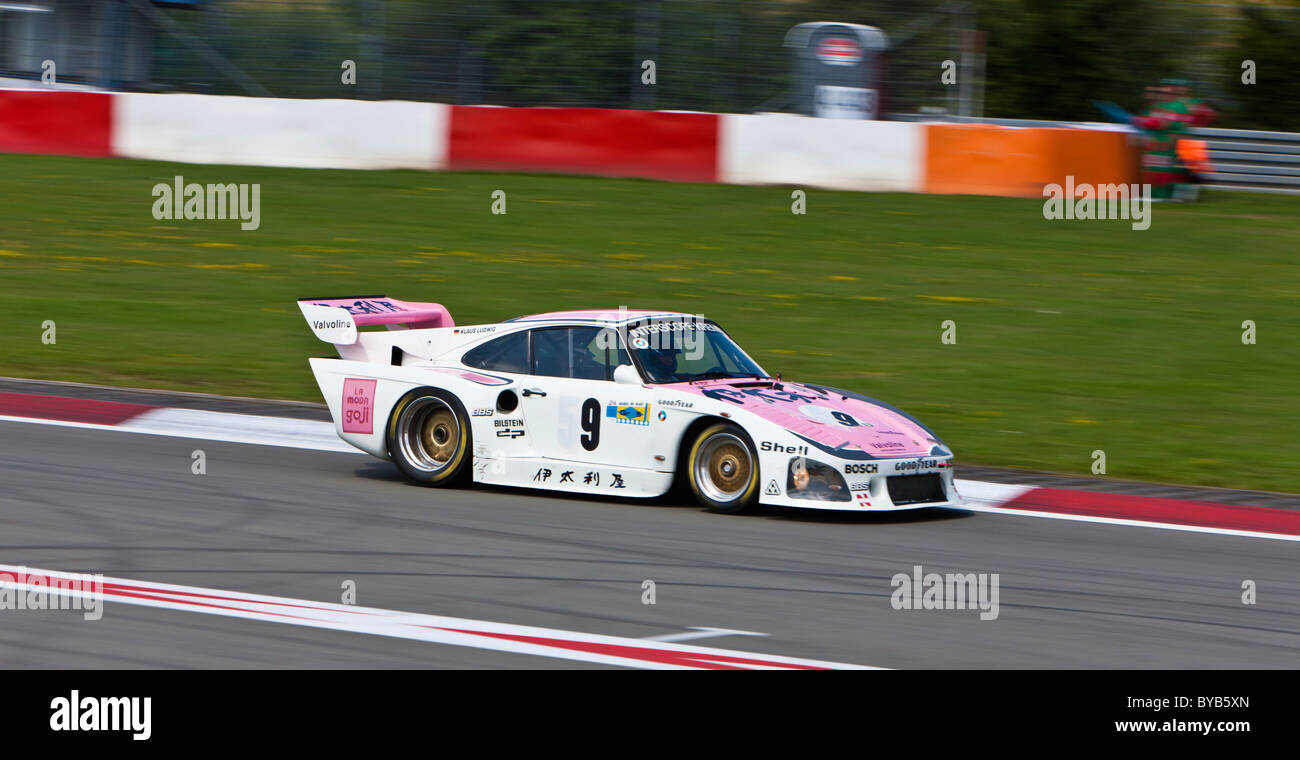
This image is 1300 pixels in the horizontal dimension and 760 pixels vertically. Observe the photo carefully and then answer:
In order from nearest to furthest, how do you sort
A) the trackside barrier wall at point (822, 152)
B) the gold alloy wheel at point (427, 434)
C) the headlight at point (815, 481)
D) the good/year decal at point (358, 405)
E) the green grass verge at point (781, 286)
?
the headlight at point (815, 481)
the gold alloy wheel at point (427, 434)
the good/year decal at point (358, 405)
the green grass verge at point (781, 286)
the trackside barrier wall at point (822, 152)

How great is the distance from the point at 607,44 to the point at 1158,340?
33.7ft

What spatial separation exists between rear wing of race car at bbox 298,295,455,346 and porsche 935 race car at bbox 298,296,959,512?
0.01 metres

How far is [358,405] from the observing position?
32.8ft

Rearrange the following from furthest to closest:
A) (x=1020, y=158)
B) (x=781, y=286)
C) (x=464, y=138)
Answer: (x=464, y=138) → (x=1020, y=158) → (x=781, y=286)

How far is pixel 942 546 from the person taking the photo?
845cm

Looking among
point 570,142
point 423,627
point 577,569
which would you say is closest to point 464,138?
point 570,142

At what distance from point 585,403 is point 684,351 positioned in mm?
717

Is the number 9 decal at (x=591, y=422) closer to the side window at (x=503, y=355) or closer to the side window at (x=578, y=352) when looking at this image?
the side window at (x=578, y=352)

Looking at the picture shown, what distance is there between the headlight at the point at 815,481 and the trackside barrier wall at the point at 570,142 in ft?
38.7

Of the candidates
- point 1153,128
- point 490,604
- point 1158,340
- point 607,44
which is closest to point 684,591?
point 490,604

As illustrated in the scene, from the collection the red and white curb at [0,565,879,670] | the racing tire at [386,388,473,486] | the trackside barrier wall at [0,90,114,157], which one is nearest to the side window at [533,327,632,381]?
the racing tire at [386,388,473,486]

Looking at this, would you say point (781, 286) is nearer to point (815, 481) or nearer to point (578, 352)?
point (578, 352)

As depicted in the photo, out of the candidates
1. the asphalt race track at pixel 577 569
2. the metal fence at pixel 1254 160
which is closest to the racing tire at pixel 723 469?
the asphalt race track at pixel 577 569

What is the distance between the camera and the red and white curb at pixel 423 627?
610 cm
